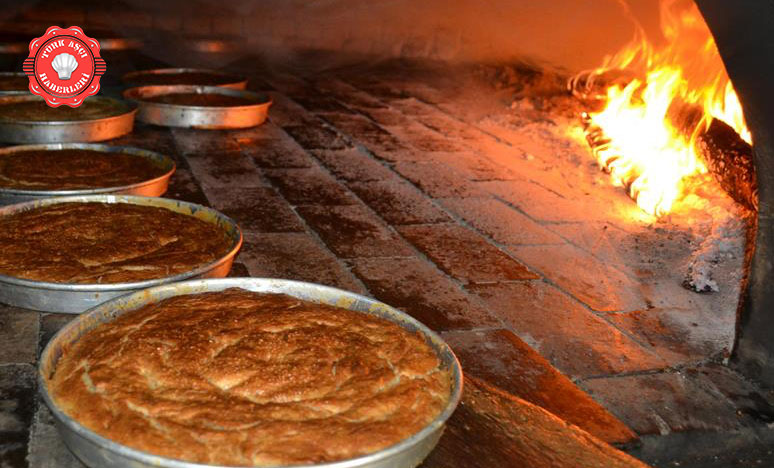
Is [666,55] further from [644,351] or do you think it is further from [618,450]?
[618,450]

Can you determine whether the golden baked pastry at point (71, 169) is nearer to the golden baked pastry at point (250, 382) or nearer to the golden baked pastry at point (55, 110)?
the golden baked pastry at point (55, 110)

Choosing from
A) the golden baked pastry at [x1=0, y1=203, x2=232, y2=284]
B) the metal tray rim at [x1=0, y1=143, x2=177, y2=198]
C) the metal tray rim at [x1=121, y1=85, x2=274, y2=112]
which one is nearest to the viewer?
the golden baked pastry at [x1=0, y1=203, x2=232, y2=284]

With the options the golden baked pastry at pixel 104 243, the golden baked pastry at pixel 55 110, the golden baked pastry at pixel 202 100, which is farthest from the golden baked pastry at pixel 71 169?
the golden baked pastry at pixel 202 100

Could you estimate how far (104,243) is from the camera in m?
3.57

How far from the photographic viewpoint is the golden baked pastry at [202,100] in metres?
7.46

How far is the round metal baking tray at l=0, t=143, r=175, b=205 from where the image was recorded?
4.10 metres

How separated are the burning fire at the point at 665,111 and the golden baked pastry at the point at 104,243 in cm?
368

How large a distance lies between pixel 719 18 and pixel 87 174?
3551 mm

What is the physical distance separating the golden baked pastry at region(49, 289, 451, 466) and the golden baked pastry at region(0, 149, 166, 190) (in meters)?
1.94

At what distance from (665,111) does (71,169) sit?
4.98m

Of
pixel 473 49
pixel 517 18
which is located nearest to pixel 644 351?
pixel 517 18

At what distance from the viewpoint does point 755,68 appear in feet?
10.4

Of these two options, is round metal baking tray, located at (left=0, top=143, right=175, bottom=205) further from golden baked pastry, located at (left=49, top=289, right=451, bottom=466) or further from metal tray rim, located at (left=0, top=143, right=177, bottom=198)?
golden baked pastry, located at (left=49, top=289, right=451, bottom=466)

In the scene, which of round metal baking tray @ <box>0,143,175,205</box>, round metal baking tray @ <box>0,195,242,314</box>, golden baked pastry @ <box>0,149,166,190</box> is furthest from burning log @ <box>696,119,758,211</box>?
golden baked pastry @ <box>0,149,166,190</box>
